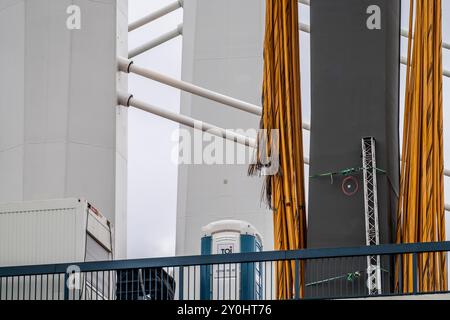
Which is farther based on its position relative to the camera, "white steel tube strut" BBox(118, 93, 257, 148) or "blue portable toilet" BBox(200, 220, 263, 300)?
"white steel tube strut" BBox(118, 93, 257, 148)

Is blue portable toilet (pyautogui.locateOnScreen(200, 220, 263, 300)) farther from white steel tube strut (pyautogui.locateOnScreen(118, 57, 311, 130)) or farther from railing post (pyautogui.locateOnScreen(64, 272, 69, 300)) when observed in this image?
white steel tube strut (pyautogui.locateOnScreen(118, 57, 311, 130))

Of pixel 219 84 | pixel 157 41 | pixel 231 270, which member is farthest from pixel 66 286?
pixel 157 41

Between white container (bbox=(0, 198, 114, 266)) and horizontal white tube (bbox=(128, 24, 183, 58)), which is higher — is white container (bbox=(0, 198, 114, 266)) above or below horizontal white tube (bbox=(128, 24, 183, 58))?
below

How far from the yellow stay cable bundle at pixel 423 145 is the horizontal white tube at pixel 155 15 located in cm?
2217

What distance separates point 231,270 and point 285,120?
484cm

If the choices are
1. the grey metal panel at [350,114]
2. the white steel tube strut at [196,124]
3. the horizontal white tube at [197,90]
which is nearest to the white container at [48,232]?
the grey metal panel at [350,114]

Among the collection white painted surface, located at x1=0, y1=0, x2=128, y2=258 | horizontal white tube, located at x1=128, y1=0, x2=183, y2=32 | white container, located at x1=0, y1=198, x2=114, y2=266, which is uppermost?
horizontal white tube, located at x1=128, y1=0, x2=183, y2=32

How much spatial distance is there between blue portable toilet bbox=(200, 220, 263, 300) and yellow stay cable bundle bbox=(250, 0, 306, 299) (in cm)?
81

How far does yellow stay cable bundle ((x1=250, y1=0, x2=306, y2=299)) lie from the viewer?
30.9 metres

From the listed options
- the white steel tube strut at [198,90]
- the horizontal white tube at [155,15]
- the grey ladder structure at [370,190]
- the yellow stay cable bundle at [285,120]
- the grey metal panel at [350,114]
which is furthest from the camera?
the horizontal white tube at [155,15]

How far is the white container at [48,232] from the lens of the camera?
1098 inches

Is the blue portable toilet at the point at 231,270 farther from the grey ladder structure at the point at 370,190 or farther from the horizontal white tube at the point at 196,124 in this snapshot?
the horizontal white tube at the point at 196,124

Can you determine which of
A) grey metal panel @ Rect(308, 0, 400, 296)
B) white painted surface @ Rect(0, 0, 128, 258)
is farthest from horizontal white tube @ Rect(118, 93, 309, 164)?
grey metal panel @ Rect(308, 0, 400, 296)
